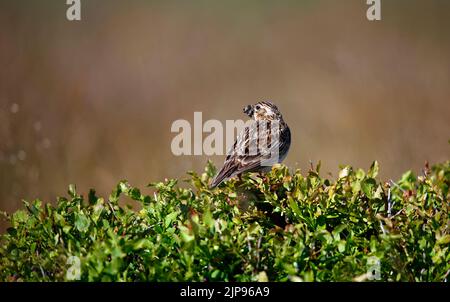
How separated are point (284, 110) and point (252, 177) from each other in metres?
6.04

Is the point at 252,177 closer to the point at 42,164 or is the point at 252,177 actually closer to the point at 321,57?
the point at 42,164

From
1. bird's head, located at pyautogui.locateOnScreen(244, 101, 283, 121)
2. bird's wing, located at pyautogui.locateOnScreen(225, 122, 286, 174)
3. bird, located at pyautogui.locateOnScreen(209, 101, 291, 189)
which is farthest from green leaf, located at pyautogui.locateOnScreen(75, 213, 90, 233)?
bird's head, located at pyautogui.locateOnScreen(244, 101, 283, 121)

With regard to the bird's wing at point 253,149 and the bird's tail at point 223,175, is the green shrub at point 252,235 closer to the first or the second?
the bird's tail at point 223,175

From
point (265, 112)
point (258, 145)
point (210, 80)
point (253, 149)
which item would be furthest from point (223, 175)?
point (210, 80)

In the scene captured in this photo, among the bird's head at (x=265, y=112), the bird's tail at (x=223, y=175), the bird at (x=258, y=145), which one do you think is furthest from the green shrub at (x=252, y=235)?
the bird's head at (x=265, y=112)

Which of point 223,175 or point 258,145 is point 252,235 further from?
point 258,145

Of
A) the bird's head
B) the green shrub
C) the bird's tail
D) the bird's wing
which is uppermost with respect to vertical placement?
the bird's head

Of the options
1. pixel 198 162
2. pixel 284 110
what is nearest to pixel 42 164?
pixel 198 162

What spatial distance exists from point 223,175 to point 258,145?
1.27 metres

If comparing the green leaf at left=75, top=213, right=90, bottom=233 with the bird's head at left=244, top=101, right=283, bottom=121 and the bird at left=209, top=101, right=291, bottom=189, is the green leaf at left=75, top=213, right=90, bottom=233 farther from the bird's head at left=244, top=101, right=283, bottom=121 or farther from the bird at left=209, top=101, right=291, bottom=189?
the bird's head at left=244, top=101, right=283, bottom=121

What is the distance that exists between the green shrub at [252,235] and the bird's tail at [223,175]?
259 millimetres

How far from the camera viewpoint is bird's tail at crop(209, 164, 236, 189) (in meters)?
5.49

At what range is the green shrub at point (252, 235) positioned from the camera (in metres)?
3.94

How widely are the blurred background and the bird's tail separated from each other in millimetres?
3007
